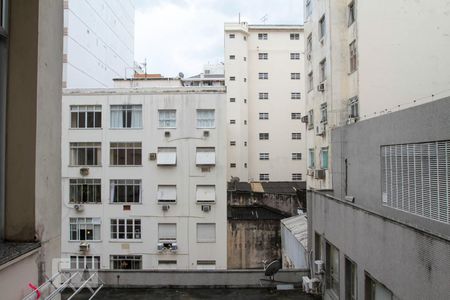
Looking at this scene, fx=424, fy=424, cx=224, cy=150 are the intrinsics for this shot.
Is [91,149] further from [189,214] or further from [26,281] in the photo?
[26,281]

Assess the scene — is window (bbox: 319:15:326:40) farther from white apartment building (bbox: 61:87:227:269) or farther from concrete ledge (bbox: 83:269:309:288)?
concrete ledge (bbox: 83:269:309:288)

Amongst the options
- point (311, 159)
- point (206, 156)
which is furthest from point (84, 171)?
point (311, 159)

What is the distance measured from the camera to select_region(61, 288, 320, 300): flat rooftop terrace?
12.5 m

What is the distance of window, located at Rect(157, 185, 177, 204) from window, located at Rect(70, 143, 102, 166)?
12.2 feet

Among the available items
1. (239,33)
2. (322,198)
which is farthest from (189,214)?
(239,33)

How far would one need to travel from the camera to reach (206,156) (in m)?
22.8

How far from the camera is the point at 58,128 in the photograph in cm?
368

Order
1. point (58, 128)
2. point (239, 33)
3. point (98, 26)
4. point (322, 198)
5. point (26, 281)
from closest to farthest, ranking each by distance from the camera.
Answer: point (26, 281)
point (58, 128)
point (322, 198)
point (98, 26)
point (239, 33)

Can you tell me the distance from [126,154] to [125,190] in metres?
1.96

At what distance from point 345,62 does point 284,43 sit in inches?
944

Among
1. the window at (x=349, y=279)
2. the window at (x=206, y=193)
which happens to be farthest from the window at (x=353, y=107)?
the window at (x=206, y=193)

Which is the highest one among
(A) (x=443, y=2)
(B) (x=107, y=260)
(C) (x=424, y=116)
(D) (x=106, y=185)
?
(A) (x=443, y=2)

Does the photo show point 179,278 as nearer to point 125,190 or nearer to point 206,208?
point 206,208

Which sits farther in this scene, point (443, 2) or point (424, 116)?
point (443, 2)
